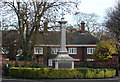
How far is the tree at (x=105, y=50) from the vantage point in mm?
47125

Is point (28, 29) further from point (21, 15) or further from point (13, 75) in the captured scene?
point (13, 75)

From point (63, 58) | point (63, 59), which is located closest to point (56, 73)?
point (63, 59)

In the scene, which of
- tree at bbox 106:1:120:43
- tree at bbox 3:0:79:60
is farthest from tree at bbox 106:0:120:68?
tree at bbox 3:0:79:60

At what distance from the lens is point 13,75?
89.5ft

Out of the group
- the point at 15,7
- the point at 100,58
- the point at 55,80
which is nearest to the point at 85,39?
the point at 100,58

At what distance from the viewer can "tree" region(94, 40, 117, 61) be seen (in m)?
47.1

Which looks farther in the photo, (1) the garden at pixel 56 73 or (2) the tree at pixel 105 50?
(2) the tree at pixel 105 50

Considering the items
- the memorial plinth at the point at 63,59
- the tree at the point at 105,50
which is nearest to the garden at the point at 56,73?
the memorial plinth at the point at 63,59

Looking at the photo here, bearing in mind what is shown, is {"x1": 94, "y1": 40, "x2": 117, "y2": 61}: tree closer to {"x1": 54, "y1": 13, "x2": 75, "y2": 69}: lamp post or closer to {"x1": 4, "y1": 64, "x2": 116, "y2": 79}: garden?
{"x1": 54, "y1": 13, "x2": 75, "y2": 69}: lamp post

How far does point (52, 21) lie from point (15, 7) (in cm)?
524

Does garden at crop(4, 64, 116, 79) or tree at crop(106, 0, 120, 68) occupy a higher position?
tree at crop(106, 0, 120, 68)

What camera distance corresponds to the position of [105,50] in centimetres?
4812

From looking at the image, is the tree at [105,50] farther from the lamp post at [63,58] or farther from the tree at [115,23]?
the lamp post at [63,58]

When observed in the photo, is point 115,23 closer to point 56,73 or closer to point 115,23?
point 115,23
